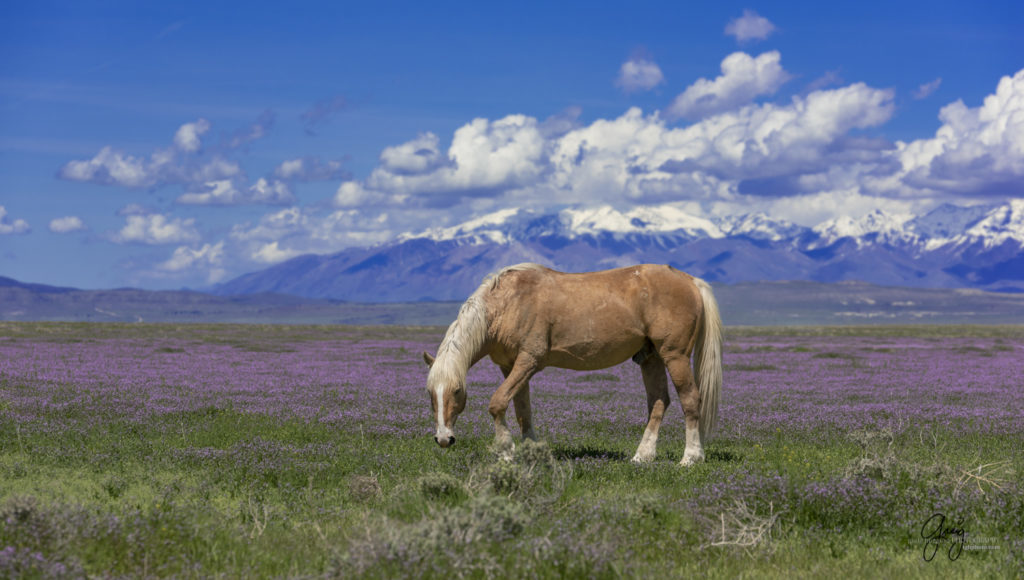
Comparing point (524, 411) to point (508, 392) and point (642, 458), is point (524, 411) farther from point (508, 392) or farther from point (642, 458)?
point (642, 458)

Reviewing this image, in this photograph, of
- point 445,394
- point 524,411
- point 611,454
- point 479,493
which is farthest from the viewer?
point 611,454

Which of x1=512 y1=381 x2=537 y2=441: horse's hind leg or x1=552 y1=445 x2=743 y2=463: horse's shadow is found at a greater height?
x1=512 y1=381 x2=537 y2=441: horse's hind leg

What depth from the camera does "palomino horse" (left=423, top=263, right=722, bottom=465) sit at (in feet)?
38.2

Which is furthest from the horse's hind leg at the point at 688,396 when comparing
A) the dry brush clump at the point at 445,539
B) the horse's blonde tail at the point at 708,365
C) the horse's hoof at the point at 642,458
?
the dry brush clump at the point at 445,539

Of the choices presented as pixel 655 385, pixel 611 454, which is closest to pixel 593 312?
pixel 655 385

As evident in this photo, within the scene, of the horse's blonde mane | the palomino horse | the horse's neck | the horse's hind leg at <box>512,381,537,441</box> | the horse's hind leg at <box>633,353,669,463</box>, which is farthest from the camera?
the horse's hind leg at <box>633,353,669,463</box>

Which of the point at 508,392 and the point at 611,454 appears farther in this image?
the point at 611,454

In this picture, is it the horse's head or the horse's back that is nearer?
the horse's head

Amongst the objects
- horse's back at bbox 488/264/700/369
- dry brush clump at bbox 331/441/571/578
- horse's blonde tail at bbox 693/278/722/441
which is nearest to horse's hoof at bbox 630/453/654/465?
horse's blonde tail at bbox 693/278/722/441

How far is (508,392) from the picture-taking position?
11281 millimetres

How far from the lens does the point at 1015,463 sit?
474 inches

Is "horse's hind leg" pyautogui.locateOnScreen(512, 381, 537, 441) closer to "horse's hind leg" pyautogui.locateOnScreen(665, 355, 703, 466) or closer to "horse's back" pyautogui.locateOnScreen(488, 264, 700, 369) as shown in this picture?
"horse's back" pyautogui.locateOnScreen(488, 264, 700, 369)

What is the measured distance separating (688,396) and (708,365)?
2.27ft

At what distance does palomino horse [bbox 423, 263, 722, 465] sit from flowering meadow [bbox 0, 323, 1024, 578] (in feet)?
3.59
